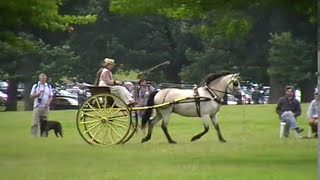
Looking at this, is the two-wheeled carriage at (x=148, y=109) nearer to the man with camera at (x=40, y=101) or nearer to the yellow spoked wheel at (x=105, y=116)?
the yellow spoked wheel at (x=105, y=116)

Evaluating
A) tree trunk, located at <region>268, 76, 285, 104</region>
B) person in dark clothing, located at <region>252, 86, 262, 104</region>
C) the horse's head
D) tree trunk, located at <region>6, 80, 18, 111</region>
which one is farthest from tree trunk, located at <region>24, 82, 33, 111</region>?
the horse's head

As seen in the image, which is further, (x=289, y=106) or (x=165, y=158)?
(x=289, y=106)

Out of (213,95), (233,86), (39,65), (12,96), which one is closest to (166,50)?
(39,65)

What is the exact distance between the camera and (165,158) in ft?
60.2

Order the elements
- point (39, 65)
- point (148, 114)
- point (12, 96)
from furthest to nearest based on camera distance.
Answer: point (12, 96)
point (39, 65)
point (148, 114)

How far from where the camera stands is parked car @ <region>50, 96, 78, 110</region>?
64375 millimetres

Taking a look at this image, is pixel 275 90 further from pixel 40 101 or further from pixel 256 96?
pixel 40 101

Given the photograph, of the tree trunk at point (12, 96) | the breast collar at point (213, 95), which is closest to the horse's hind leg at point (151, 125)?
the breast collar at point (213, 95)

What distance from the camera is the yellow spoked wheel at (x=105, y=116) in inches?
867

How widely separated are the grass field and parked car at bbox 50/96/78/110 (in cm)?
3628

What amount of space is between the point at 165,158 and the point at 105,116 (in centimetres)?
415

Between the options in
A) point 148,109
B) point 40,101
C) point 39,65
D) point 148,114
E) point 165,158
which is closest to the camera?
point 165,158

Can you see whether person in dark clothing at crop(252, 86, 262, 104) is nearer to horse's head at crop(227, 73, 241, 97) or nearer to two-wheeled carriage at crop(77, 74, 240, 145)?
horse's head at crop(227, 73, 241, 97)

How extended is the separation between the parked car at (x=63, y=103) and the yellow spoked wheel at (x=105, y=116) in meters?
41.8
